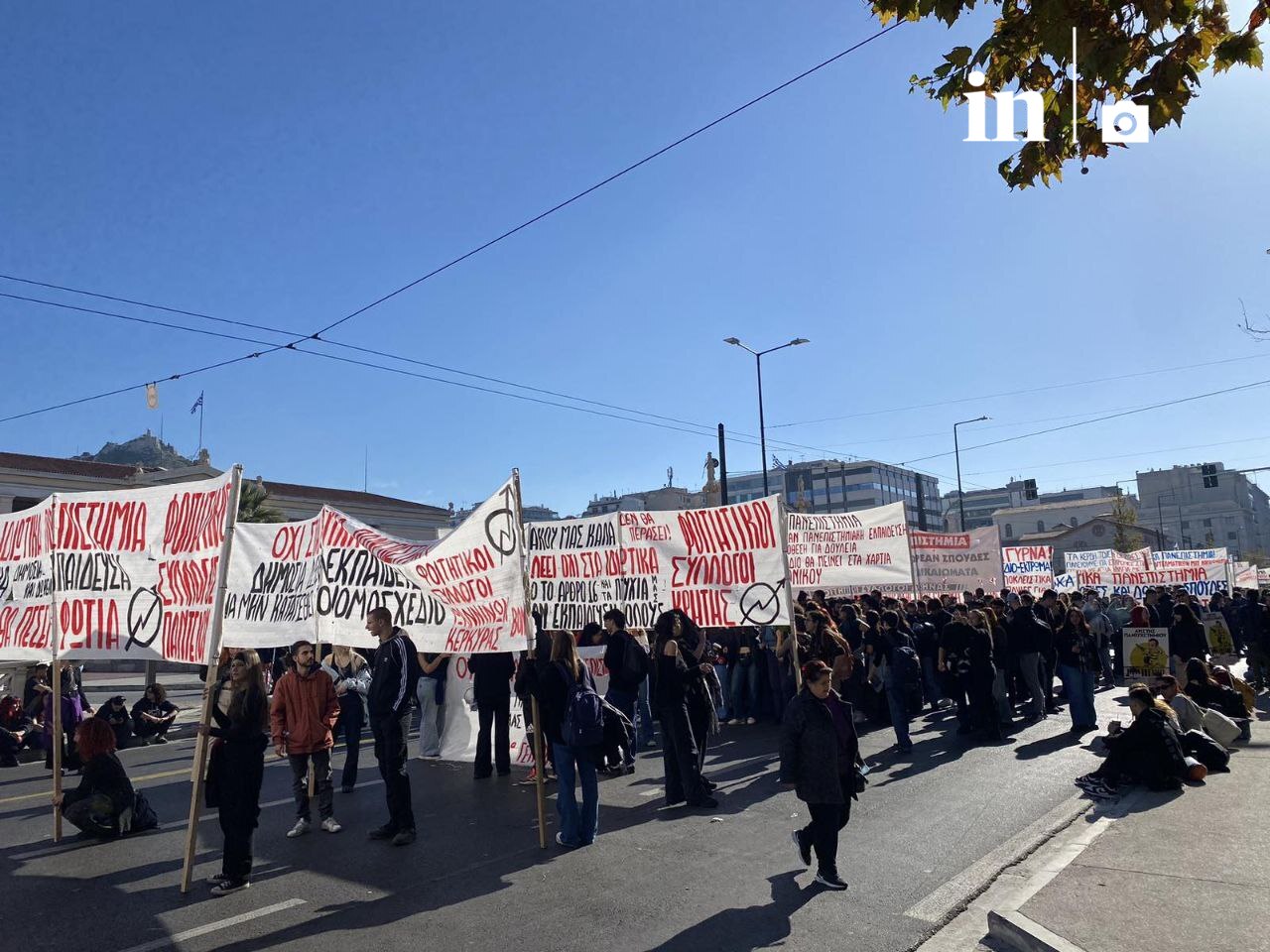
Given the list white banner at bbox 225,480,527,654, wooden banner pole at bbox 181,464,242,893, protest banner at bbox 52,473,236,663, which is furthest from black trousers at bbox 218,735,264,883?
white banner at bbox 225,480,527,654

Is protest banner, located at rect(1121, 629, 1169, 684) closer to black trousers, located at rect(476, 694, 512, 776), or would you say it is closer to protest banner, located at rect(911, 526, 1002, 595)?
protest banner, located at rect(911, 526, 1002, 595)

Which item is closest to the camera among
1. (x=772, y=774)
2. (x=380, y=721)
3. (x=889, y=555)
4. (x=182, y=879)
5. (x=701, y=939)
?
(x=701, y=939)

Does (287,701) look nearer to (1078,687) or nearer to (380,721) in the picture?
(380,721)

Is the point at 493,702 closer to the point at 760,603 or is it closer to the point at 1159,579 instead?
the point at 760,603

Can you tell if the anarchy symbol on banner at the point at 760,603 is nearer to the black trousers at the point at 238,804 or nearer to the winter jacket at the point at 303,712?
the winter jacket at the point at 303,712

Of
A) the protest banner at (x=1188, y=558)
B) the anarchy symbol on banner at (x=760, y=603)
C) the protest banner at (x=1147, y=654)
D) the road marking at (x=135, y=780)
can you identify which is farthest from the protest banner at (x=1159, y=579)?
the road marking at (x=135, y=780)

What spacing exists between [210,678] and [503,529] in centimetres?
265

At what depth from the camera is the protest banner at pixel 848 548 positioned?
642 inches

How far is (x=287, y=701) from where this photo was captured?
7777 millimetres

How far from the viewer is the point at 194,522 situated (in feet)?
24.6

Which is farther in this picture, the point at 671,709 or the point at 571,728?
the point at 671,709

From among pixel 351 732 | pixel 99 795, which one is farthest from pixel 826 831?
pixel 99 795

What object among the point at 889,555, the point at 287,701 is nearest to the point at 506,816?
the point at 287,701

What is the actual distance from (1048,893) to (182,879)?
592 centimetres
